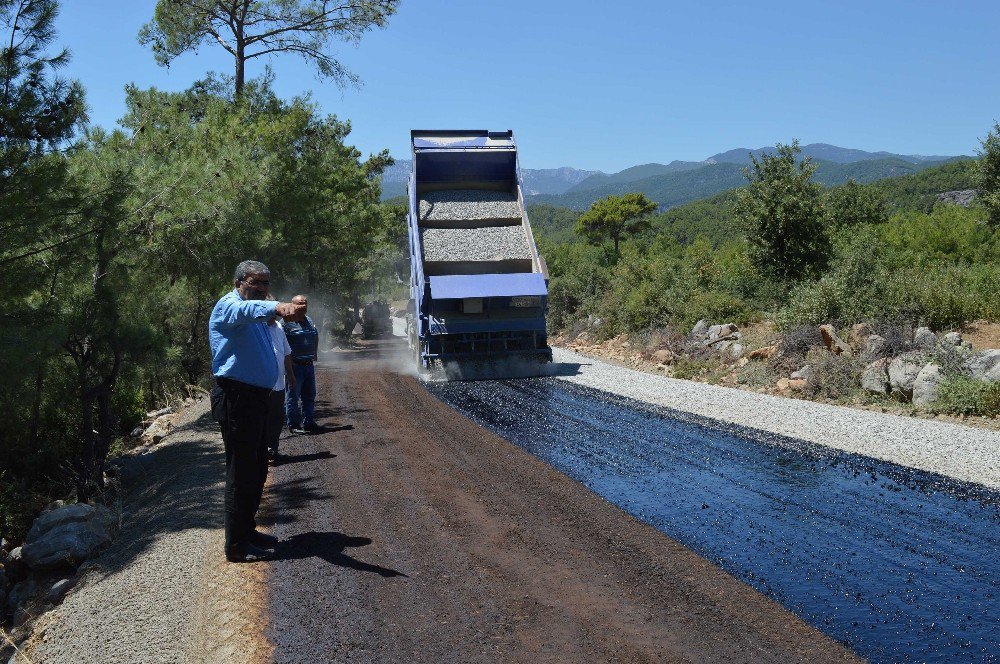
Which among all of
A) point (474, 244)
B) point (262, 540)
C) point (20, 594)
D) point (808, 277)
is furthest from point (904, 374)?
point (20, 594)

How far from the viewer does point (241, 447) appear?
15.5 ft

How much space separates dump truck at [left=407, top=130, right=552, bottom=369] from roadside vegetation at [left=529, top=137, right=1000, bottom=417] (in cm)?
345

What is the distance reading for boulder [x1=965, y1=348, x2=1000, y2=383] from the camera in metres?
9.84

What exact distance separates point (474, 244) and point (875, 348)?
743 cm

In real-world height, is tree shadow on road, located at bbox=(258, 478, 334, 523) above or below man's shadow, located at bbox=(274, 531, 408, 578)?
above

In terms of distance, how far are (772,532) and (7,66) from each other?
7.88 metres

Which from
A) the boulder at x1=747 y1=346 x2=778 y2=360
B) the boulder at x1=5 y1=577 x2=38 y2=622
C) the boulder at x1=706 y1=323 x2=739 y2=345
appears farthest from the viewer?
the boulder at x1=706 y1=323 x2=739 y2=345

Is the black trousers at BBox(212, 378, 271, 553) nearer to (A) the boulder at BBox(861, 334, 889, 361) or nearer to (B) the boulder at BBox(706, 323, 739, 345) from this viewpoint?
(A) the boulder at BBox(861, 334, 889, 361)

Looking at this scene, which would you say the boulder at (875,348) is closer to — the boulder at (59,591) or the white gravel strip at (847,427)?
the white gravel strip at (847,427)

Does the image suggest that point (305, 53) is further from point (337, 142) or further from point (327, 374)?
point (327, 374)

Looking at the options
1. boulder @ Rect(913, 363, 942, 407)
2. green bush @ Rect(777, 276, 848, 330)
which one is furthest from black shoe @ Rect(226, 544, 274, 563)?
green bush @ Rect(777, 276, 848, 330)

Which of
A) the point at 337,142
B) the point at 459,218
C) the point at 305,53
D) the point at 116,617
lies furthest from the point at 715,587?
the point at 337,142

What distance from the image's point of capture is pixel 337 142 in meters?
27.9

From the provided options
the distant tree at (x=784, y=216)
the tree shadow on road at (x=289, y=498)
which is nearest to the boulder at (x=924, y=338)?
the distant tree at (x=784, y=216)
